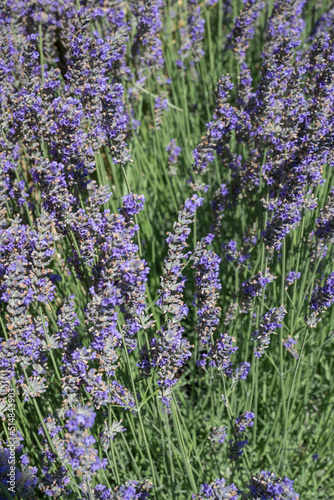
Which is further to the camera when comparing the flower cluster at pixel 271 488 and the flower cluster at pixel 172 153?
the flower cluster at pixel 172 153

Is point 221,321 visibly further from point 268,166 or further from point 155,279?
point 268,166

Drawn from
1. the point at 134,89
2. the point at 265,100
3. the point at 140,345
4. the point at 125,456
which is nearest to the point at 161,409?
the point at 140,345

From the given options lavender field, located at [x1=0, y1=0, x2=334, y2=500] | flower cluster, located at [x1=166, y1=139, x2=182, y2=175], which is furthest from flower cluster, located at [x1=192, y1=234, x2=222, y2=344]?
flower cluster, located at [x1=166, y1=139, x2=182, y2=175]

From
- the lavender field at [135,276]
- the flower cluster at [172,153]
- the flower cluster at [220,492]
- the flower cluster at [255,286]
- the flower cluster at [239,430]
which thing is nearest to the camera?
the flower cluster at [220,492]

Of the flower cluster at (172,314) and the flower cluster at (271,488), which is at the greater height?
the flower cluster at (172,314)

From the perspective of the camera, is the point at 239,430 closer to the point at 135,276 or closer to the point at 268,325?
the point at 268,325

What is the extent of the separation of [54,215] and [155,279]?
1325mm

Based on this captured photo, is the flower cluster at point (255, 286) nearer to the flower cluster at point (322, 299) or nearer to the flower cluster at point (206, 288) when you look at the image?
the flower cluster at point (322, 299)

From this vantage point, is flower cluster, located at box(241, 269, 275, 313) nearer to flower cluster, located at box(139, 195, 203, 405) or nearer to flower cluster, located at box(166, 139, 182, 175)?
flower cluster, located at box(139, 195, 203, 405)

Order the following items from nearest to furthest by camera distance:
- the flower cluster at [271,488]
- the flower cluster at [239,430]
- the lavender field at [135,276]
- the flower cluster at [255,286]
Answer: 1. the flower cluster at [271,488]
2. the lavender field at [135,276]
3. the flower cluster at [239,430]
4. the flower cluster at [255,286]

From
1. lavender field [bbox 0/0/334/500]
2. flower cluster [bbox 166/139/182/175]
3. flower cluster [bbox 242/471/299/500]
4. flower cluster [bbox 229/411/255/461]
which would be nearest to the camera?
flower cluster [bbox 242/471/299/500]

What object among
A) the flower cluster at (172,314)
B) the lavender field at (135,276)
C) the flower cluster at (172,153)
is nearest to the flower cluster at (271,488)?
the lavender field at (135,276)

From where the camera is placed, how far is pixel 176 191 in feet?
11.0

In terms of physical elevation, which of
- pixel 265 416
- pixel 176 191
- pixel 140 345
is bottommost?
pixel 265 416
